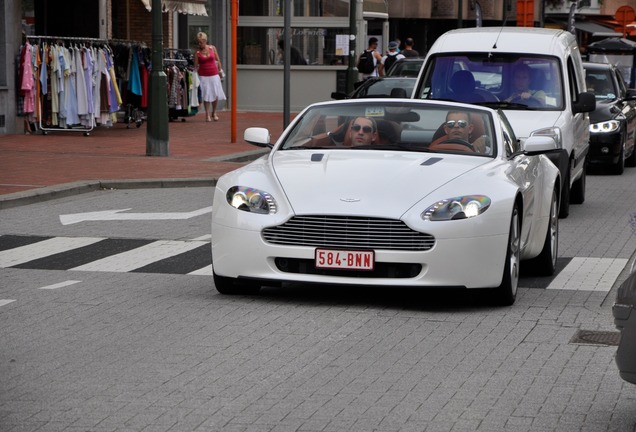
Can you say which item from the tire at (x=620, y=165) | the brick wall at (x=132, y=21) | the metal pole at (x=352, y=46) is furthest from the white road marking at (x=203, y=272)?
the brick wall at (x=132, y=21)

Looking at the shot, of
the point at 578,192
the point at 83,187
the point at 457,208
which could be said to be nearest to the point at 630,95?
the point at 578,192

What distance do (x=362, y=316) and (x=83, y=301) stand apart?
1873 mm

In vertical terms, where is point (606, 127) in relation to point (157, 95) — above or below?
below

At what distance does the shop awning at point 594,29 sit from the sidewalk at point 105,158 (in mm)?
53019

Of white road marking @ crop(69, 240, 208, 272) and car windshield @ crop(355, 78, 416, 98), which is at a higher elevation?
car windshield @ crop(355, 78, 416, 98)

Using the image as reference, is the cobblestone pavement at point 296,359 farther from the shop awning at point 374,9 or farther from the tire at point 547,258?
the shop awning at point 374,9

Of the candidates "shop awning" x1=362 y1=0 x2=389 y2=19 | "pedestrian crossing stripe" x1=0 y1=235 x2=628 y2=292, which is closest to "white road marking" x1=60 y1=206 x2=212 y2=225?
"pedestrian crossing stripe" x1=0 y1=235 x2=628 y2=292

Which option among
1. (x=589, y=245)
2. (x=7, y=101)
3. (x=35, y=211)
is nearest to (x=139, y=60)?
(x=7, y=101)

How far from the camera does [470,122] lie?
10.4m

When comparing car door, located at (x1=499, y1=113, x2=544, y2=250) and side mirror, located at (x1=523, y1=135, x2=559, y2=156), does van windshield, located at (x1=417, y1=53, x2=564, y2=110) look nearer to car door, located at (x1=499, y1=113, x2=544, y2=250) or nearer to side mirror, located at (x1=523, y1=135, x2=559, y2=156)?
car door, located at (x1=499, y1=113, x2=544, y2=250)

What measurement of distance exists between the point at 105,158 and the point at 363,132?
1126cm

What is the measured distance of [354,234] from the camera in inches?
351

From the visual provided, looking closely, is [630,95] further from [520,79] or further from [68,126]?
[68,126]

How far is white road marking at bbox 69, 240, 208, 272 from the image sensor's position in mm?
11062
